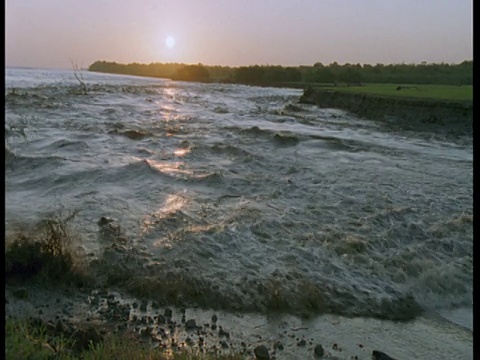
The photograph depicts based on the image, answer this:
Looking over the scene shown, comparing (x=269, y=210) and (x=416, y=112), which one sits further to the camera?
(x=416, y=112)

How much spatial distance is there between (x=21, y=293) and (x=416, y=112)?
27409 mm

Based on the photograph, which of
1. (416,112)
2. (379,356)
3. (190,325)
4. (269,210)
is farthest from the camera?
(416,112)

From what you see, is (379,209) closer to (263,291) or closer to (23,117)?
(263,291)

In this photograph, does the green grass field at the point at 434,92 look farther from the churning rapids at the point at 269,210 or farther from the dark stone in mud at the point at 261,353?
the dark stone in mud at the point at 261,353

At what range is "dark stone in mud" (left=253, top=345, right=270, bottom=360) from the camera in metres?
5.07

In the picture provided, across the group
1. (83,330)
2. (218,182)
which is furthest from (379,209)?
(83,330)

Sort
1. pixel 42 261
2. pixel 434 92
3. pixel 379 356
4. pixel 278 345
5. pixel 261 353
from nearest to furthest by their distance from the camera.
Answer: pixel 261 353
pixel 379 356
pixel 278 345
pixel 42 261
pixel 434 92

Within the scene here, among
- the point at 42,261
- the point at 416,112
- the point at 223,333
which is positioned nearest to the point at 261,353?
the point at 223,333

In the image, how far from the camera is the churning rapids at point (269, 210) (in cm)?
704

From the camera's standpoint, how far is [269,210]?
10.8m

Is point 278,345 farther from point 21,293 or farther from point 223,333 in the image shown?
point 21,293

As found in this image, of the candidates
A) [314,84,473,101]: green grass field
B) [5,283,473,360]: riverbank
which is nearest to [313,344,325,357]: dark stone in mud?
[5,283,473,360]: riverbank

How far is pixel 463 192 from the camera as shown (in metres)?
13.2

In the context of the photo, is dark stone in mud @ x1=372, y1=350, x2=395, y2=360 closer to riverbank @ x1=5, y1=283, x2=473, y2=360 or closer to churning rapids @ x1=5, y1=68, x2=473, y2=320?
riverbank @ x1=5, y1=283, x2=473, y2=360
